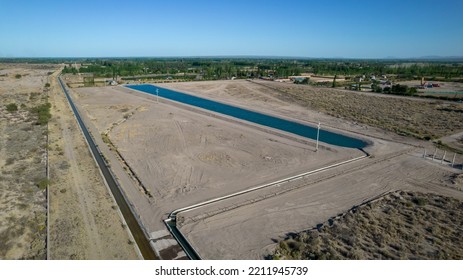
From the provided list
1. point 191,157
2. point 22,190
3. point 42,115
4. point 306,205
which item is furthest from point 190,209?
point 42,115

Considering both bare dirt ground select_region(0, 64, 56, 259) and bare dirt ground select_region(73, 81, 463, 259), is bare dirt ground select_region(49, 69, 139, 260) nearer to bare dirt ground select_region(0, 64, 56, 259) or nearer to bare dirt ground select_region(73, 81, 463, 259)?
bare dirt ground select_region(0, 64, 56, 259)

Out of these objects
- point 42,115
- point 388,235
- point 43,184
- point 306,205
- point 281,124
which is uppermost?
point 42,115

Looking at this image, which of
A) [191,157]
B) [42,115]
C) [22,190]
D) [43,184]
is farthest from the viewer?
[42,115]

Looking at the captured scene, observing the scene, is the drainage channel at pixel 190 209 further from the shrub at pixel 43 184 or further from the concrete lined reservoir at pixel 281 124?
the shrub at pixel 43 184

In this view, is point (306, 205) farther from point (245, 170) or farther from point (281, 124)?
point (281, 124)

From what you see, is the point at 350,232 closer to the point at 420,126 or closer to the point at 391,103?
the point at 420,126

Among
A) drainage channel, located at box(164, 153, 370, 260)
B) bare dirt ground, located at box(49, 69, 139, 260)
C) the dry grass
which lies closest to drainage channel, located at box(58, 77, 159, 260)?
bare dirt ground, located at box(49, 69, 139, 260)
